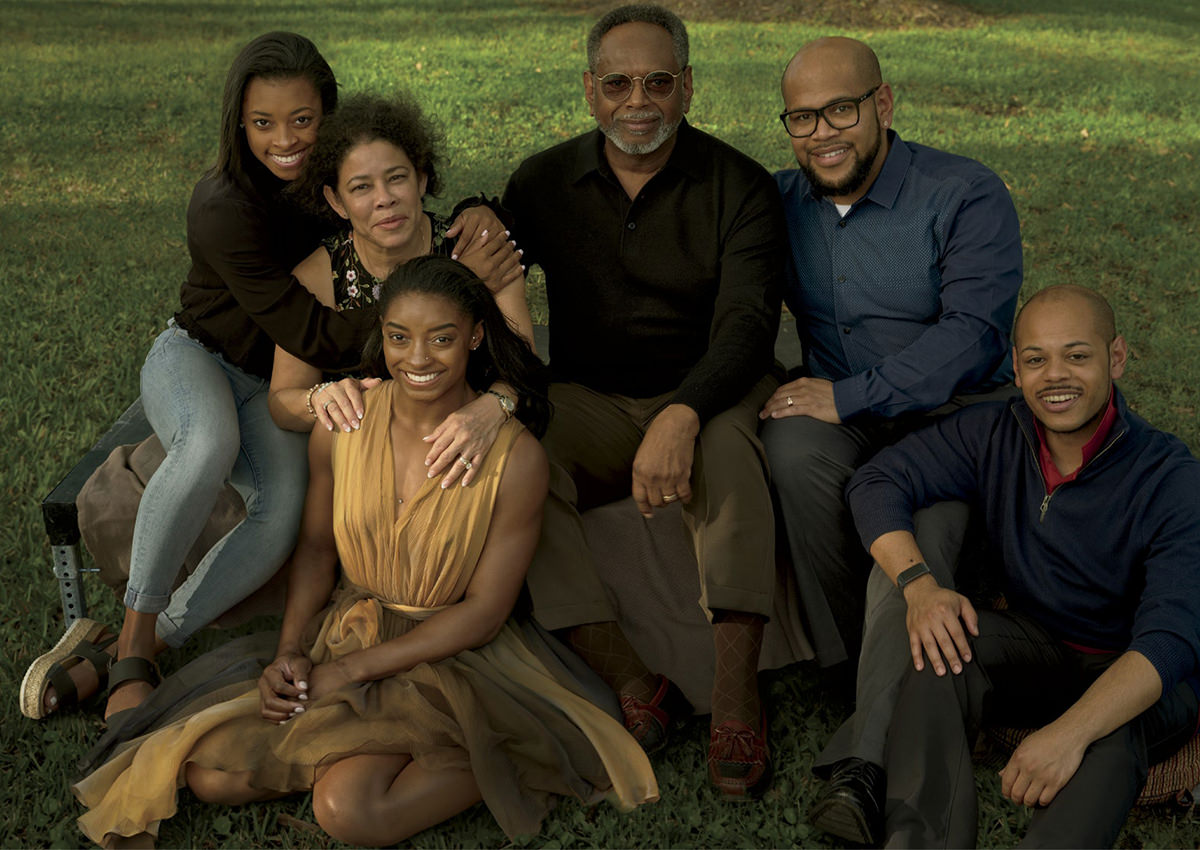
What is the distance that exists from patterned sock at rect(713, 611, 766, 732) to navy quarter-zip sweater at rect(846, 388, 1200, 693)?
44 cm

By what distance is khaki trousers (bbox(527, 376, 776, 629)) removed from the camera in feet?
12.4

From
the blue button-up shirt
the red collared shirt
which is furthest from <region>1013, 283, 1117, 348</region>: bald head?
the blue button-up shirt

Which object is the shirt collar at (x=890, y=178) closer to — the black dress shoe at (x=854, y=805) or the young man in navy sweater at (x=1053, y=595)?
the young man in navy sweater at (x=1053, y=595)

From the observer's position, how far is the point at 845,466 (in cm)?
402

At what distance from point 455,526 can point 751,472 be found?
0.92 meters

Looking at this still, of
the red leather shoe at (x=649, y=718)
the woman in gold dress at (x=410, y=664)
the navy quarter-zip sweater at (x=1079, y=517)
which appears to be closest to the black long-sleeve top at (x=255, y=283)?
the woman in gold dress at (x=410, y=664)

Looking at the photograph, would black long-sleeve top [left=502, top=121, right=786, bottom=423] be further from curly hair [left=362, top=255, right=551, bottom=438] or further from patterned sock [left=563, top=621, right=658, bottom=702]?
patterned sock [left=563, top=621, right=658, bottom=702]

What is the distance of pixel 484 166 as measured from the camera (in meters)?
10.7

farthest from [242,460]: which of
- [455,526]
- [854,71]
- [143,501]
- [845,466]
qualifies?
[854,71]

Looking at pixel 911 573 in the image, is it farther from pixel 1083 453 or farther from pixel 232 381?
pixel 232 381

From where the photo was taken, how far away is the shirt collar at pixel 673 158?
4.48 m

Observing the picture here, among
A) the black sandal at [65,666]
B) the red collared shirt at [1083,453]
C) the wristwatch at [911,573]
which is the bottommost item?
the black sandal at [65,666]

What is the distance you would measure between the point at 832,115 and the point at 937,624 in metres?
1.83

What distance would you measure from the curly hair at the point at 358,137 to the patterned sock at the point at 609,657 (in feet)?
5.06
